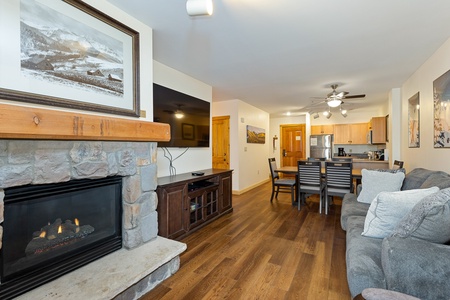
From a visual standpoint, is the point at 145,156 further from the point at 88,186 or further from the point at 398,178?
the point at 398,178

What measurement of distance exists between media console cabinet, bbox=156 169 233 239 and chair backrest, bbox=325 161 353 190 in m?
1.82

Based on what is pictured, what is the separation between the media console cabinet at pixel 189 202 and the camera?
256 cm

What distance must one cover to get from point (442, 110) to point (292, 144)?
18.8ft

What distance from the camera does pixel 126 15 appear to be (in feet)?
6.76

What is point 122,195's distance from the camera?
79.0 inches

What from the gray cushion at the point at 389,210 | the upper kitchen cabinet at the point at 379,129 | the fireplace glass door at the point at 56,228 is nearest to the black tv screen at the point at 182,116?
the fireplace glass door at the point at 56,228

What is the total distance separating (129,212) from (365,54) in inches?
138

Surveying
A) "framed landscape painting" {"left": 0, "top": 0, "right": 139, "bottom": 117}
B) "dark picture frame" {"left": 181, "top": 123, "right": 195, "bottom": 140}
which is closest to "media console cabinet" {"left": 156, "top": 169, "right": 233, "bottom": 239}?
"dark picture frame" {"left": 181, "top": 123, "right": 195, "bottom": 140}

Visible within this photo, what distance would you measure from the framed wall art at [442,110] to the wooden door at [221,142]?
386cm

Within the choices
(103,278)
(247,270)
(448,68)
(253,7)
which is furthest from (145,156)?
(448,68)

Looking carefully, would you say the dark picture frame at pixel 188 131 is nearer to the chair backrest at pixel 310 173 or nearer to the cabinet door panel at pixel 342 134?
the chair backrest at pixel 310 173

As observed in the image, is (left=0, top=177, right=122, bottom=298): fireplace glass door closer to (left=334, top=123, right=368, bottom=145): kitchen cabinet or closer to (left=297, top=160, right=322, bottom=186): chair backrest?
(left=297, top=160, right=322, bottom=186): chair backrest

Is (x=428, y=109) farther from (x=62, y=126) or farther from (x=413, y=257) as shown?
(x=62, y=126)

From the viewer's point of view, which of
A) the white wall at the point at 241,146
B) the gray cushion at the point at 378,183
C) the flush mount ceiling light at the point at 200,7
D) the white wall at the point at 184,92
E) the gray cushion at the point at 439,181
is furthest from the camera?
the white wall at the point at 241,146
